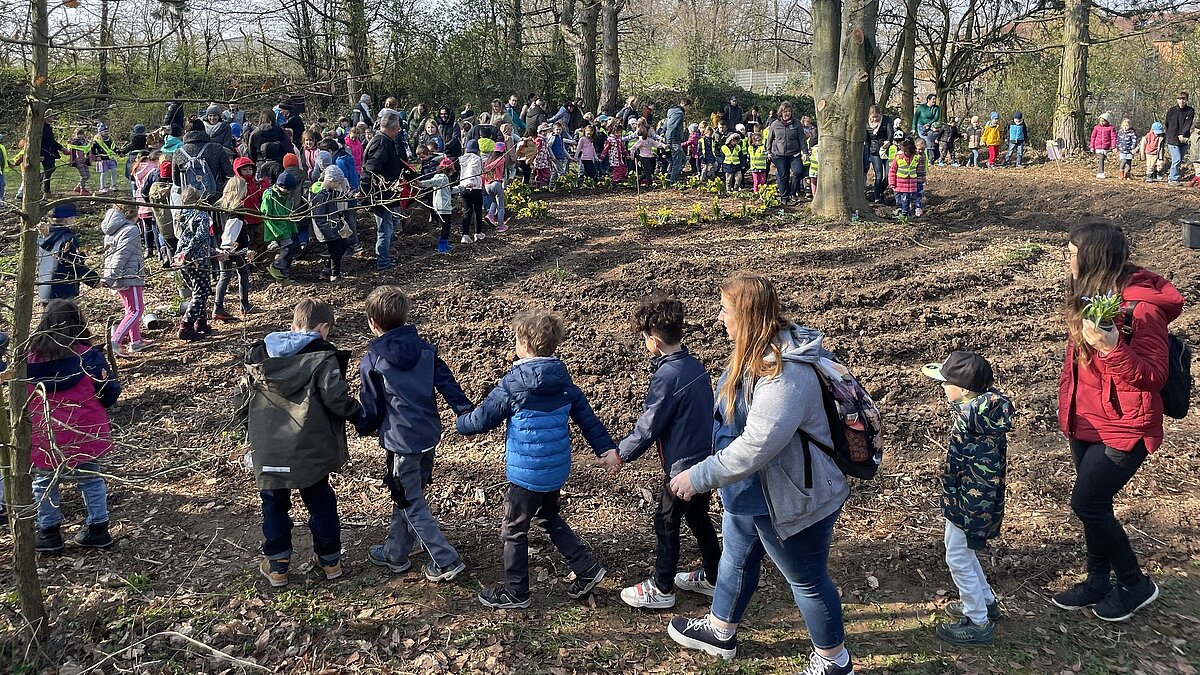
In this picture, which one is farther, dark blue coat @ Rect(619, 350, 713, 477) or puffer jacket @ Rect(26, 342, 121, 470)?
puffer jacket @ Rect(26, 342, 121, 470)

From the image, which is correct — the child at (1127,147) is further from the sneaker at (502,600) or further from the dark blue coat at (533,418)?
the sneaker at (502,600)

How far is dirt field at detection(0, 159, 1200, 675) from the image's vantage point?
161 inches

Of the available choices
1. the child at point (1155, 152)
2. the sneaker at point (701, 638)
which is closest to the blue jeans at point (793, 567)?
the sneaker at point (701, 638)

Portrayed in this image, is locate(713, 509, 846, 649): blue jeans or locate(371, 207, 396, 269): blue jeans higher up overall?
locate(371, 207, 396, 269): blue jeans

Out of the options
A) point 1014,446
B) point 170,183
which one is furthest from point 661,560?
point 170,183

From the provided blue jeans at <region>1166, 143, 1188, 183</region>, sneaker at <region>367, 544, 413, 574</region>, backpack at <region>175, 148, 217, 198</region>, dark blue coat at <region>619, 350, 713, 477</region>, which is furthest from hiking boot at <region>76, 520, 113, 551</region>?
blue jeans at <region>1166, 143, 1188, 183</region>

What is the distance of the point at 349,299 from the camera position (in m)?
10.2

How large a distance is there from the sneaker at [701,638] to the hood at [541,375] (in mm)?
1274

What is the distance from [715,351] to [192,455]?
454cm

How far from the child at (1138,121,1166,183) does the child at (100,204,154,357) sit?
1863cm

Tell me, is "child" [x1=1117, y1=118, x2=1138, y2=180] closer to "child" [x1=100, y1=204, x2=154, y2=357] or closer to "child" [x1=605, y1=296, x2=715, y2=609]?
"child" [x1=605, y1=296, x2=715, y2=609]

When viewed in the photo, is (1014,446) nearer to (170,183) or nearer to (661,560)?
(661,560)

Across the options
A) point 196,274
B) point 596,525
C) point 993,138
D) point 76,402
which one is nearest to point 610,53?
point 993,138

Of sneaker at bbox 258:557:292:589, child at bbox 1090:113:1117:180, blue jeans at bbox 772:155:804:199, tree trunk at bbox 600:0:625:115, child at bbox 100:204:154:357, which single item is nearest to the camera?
sneaker at bbox 258:557:292:589
